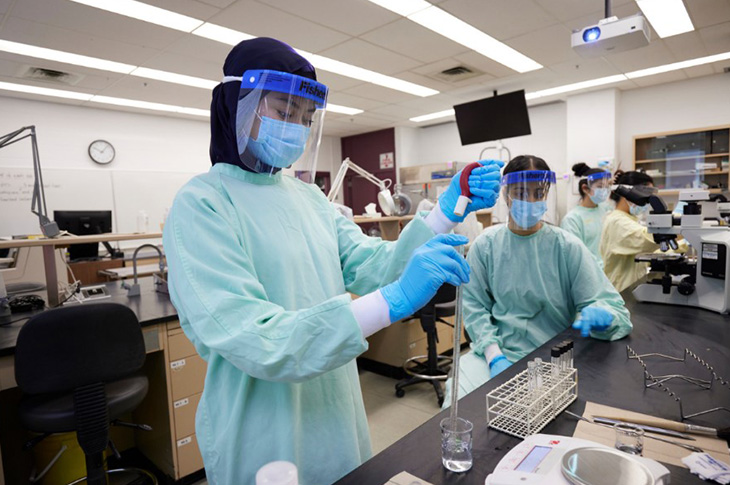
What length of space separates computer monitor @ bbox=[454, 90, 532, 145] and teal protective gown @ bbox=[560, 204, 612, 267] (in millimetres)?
1506

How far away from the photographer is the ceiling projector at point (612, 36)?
8.81ft

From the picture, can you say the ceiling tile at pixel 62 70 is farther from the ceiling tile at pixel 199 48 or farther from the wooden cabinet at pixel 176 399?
the wooden cabinet at pixel 176 399

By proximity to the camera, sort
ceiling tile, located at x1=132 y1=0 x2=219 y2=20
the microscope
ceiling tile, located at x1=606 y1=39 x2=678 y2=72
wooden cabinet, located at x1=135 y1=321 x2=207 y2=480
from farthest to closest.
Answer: ceiling tile, located at x1=606 y1=39 x2=678 y2=72
ceiling tile, located at x1=132 y1=0 x2=219 y2=20
wooden cabinet, located at x1=135 y1=321 x2=207 y2=480
the microscope

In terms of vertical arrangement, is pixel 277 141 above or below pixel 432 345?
above

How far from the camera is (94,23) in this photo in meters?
3.49

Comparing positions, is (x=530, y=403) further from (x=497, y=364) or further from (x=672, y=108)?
(x=672, y=108)

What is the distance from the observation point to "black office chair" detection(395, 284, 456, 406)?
2992 millimetres

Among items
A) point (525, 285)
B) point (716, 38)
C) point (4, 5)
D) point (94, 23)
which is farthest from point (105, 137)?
point (716, 38)

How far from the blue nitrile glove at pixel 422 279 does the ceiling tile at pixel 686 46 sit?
196 inches

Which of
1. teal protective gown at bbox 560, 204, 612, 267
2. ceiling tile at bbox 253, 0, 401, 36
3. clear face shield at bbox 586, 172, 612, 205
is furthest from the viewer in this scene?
teal protective gown at bbox 560, 204, 612, 267

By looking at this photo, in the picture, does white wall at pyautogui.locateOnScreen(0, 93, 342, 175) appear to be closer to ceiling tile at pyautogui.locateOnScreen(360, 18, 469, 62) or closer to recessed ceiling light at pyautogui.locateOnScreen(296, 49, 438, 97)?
recessed ceiling light at pyautogui.locateOnScreen(296, 49, 438, 97)

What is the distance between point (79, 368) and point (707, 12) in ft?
17.4

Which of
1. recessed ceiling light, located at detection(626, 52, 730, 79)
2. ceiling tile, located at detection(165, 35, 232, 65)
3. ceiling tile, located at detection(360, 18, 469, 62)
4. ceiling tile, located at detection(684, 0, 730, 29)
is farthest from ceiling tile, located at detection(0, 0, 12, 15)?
recessed ceiling light, located at detection(626, 52, 730, 79)

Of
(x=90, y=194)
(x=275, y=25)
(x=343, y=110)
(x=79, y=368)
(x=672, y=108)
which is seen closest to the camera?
(x=79, y=368)
